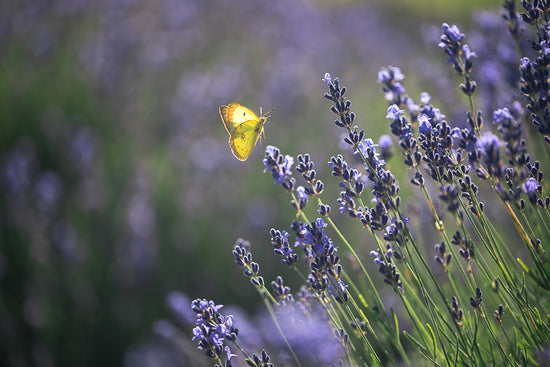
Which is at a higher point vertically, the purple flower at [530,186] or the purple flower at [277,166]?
the purple flower at [277,166]

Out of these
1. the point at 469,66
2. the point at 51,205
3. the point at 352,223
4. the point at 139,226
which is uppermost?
the point at 51,205

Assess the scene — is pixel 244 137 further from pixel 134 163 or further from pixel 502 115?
pixel 134 163

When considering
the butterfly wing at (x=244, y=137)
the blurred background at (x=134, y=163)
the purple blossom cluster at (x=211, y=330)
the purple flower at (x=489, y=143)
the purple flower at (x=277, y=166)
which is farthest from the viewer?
the blurred background at (x=134, y=163)

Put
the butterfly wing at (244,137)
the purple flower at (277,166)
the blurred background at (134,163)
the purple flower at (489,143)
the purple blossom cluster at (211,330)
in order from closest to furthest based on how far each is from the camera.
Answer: the purple flower at (489,143)
the purple blossom cluster at (211,330)
the purple flower at (277,166)
the butterfly wing at (244,137)
the blurred background at (134,163)

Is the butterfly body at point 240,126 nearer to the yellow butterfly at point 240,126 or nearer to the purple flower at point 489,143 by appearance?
the yellow butterfly at point 240,126

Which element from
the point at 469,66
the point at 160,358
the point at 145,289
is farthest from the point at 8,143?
the point at 469,66

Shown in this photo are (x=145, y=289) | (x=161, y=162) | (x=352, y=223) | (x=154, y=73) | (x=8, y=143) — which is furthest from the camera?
(x=154, y=73)

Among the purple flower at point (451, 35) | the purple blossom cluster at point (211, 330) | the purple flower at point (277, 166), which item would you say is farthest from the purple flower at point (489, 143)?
the purple blossom cluster at point (211, 330)

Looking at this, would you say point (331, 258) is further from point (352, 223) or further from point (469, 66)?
point (352, 223)
